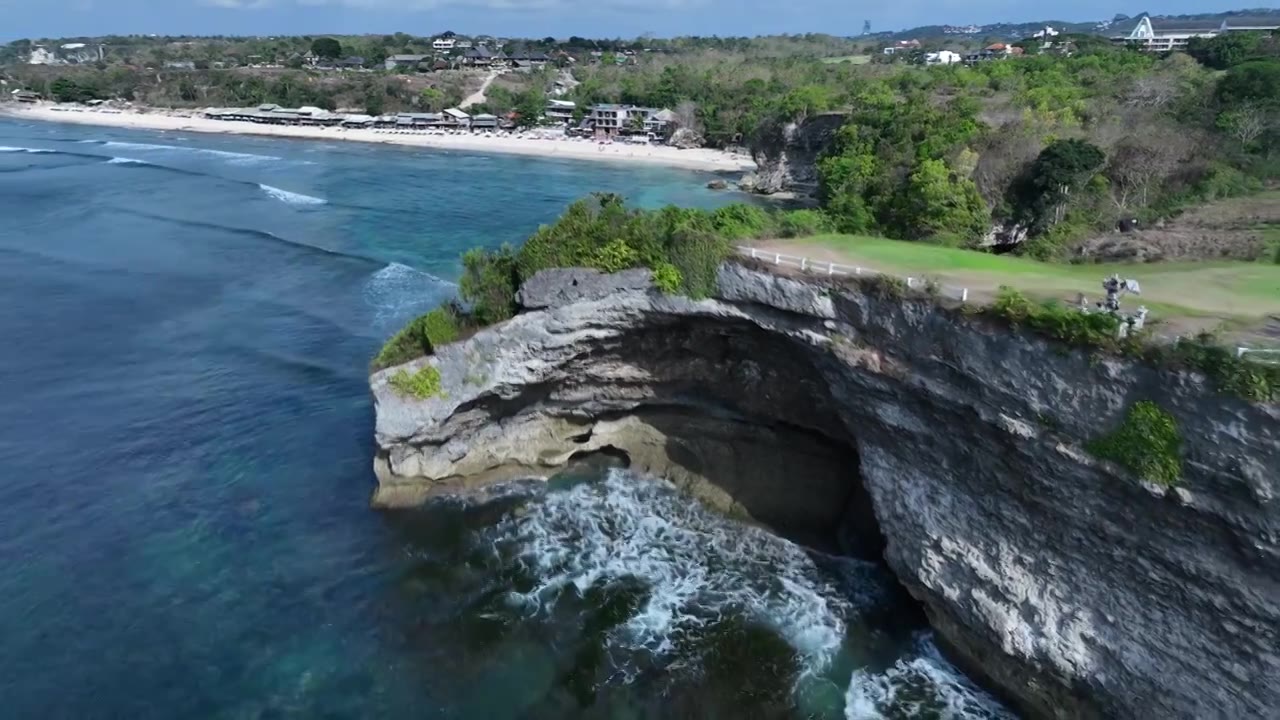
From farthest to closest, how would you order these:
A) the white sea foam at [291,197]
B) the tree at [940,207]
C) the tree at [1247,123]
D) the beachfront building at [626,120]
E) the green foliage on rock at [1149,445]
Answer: the beachfront building at [626,120] → the white sea foam at [291,197] → the tree at [1247,123] → the tree at [940,207] → the green foliage on rock at [1149,445]

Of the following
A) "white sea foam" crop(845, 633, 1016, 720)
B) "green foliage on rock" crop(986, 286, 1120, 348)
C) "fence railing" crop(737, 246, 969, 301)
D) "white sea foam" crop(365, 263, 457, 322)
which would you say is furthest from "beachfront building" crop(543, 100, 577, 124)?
"white sea foam" crop(845, 633, 1016, 720)

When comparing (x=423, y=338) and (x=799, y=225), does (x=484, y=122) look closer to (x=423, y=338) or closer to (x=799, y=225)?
(x=423, y=338)

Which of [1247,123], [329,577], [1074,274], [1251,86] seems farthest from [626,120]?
[329,577]

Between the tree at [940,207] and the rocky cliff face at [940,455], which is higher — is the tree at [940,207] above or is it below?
above

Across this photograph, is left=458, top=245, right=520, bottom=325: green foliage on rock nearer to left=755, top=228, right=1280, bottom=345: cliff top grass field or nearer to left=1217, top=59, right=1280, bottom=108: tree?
left=755, top=228, right=1280, bottom=345: cliff top grass field

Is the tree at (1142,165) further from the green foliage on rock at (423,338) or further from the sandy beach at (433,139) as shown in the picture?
the sandy beach at (433,139)

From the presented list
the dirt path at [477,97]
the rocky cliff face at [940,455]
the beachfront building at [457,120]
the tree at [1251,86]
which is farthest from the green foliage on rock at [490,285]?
the dirt path at [477,97]
